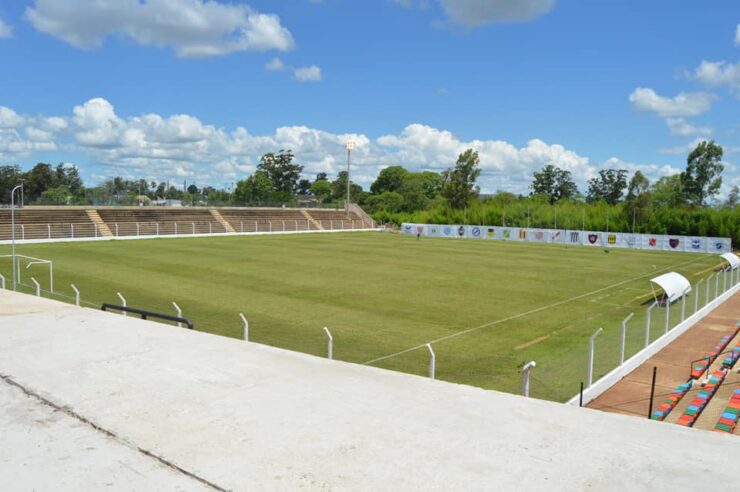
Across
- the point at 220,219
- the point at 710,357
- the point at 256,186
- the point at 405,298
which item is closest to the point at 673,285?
the point at 710,357

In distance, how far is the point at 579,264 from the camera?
41.2 m

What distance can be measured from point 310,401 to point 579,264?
122 feet

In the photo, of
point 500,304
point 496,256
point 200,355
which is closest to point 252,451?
point 200,355

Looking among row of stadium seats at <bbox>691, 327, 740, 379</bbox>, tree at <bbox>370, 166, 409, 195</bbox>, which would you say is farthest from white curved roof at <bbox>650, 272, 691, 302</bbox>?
tree at <bbox>370, 166, 409, 195</bbox>

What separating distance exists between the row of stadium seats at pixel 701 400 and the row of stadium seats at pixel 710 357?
0.39 m

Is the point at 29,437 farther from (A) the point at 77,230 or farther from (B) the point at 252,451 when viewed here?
(A) the point at 77,230

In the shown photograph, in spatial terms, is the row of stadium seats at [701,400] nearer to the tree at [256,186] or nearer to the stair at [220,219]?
the stair at [220,219]

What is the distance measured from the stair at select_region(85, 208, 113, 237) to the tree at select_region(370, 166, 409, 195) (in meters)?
107

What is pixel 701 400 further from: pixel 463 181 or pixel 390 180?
→ pixel 390 180

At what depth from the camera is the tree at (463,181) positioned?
94.5m

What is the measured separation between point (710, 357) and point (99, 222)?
58368 millimetres

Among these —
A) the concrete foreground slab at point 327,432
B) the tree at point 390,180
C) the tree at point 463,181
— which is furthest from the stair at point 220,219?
the tree at point 390,180

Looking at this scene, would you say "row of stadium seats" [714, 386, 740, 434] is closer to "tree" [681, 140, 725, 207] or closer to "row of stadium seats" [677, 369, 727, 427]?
"row of stadium seats" [677, 369, 727, 427]

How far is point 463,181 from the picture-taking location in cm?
9600
